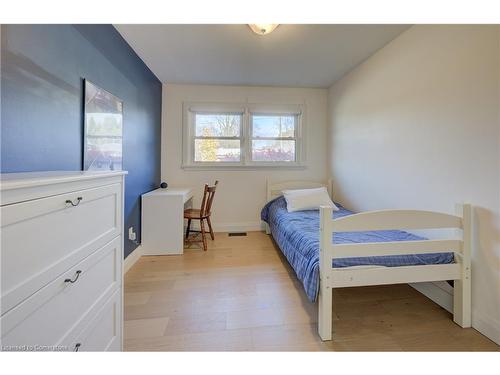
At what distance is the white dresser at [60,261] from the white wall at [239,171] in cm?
259

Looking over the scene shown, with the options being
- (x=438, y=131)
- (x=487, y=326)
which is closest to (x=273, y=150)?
(x=438, y=131)

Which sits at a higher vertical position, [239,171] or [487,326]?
[239,171]

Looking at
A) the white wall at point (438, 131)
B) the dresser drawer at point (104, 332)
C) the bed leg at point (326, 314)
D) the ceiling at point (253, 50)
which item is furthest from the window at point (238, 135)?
the dresser drawer at point (104, 332)

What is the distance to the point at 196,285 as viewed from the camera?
83.3 inches

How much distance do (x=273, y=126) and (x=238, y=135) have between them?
2.01ft

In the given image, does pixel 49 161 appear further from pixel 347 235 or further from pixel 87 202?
pixel 347 235

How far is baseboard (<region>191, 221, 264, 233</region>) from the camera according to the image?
3.79 metres

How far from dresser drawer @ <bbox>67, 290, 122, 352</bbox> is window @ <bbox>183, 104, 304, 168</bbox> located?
271 cm

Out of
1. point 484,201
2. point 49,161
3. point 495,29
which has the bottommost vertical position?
point 484,201

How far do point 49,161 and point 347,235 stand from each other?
7.04 ft

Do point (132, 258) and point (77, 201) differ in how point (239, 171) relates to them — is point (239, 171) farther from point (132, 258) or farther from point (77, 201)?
point (77, 201)

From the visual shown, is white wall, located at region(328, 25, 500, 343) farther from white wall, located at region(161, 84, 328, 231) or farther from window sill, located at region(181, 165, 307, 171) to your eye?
window sill, located at region(181, 165, 307, 171)

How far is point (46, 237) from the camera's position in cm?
72
